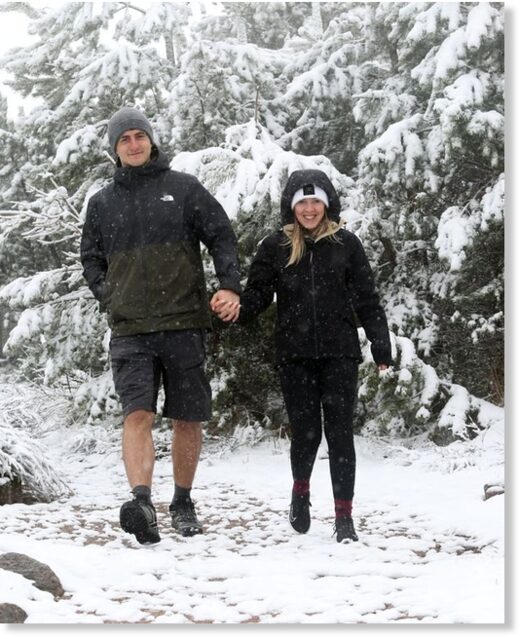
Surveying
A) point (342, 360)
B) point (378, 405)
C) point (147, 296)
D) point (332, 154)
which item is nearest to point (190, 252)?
point (147, 296)

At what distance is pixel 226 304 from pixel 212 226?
0.40 meters

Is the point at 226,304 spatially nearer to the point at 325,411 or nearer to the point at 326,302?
the point at 326,302

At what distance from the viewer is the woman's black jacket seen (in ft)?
11.1

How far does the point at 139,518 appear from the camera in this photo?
2980 mm

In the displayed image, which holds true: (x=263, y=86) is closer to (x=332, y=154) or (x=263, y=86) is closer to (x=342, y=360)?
(x=332, y=154)

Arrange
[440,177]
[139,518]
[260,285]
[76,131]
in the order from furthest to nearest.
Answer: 1. [76,131]
2. [440,177]
3. [260,285]
4. [139,518]

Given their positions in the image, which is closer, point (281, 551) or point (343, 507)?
point (281, 551)

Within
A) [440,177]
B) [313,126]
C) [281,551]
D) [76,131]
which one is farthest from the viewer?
[76,131]

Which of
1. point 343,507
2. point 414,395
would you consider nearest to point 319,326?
point 343,507

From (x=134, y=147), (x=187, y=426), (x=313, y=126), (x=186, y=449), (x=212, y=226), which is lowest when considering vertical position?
(x=186, y=449)

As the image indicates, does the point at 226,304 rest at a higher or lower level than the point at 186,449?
higher

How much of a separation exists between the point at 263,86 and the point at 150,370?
296cm

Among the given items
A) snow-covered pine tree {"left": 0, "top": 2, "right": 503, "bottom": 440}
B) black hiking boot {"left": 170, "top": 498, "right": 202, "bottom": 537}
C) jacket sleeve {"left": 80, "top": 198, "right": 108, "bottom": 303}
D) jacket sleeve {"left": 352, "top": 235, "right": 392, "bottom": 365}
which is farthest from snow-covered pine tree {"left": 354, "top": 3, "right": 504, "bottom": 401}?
black hiking boot {"left": 170, "top": 498, "right": 202, "bottom": 537}

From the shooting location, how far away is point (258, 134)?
5.36 metres
